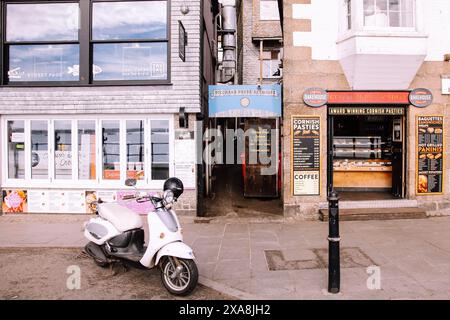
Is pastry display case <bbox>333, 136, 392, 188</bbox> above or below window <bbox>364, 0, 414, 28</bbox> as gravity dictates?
below

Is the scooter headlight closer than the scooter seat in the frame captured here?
Yes

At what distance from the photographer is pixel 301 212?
29.8ft

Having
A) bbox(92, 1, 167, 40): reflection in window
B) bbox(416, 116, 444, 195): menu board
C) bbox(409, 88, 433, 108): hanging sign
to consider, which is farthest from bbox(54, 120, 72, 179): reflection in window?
bbox(416, 116, 444, 195): menu board

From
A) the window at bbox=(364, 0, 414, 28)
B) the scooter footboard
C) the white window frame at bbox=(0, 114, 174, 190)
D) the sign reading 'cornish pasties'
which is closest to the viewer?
the scooter footboard

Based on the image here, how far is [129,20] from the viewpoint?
938 centimetres

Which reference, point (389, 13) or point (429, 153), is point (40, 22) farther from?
point (429, 153)

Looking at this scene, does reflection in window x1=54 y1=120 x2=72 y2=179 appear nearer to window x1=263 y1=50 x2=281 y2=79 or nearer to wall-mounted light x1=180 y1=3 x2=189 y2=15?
wall-mounted light x1=180 y1=3 x2=189 y2=15

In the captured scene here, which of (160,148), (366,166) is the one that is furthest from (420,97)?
(160,148)

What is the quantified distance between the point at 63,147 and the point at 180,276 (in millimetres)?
6081

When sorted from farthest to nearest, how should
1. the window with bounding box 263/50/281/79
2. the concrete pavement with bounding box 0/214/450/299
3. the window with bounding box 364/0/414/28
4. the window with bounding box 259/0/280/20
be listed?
the window with bounding box 263/50/281/79
the window with bounding box 259/0/280/20
the window with bounding box 364/0/414/28
the concrete pavement with bounding box 0/214/450/299

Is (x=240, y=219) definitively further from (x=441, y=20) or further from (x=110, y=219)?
(x=441, y=20)

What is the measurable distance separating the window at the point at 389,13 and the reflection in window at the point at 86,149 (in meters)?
7.17

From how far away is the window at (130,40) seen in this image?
Answer: 9312 millimetres

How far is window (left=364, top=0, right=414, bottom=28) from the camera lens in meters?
8.84
